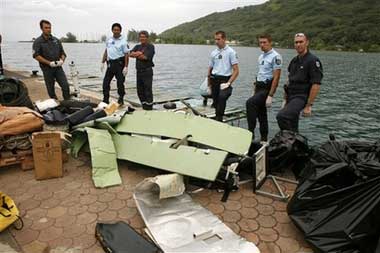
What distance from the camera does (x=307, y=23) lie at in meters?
81.4

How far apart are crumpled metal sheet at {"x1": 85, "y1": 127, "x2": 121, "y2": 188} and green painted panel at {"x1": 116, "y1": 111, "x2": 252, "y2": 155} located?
379 mm

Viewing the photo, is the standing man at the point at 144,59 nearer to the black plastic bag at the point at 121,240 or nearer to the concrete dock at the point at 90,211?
the concrete dock at the point at 90,211

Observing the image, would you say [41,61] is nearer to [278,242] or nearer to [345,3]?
[278,242]

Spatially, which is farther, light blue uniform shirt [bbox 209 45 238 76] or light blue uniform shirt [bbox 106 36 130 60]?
light blue uniform shirt [bbox 106 36 130 60]

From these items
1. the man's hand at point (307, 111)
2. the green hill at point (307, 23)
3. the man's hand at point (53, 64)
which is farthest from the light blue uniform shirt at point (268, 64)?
the green hill at point (307, 23)

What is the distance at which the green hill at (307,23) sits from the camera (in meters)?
62.1

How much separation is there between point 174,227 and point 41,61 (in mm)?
4739

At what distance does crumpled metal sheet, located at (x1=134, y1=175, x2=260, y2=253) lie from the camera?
7.29ft

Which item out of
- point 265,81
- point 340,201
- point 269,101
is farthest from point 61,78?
point 340,201

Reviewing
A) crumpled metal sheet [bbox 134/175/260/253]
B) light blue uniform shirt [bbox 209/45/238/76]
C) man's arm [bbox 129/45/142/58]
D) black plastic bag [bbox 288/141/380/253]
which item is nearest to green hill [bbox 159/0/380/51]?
man's arm [bbox 129/45/142/58]

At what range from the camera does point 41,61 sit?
5.72 meters

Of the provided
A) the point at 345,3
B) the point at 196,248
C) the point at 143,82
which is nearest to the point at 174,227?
the point at 196,248

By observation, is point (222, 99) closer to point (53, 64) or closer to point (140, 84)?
point (140, 84)

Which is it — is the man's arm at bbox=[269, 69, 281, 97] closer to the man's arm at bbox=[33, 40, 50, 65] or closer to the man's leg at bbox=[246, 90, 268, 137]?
the man's leg at bbox=[246, 90, 268, 137]
